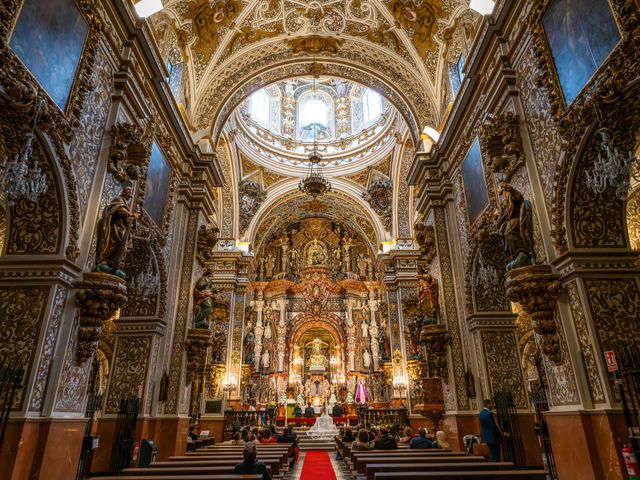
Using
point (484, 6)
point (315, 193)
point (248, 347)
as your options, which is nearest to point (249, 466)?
point (484, 6)

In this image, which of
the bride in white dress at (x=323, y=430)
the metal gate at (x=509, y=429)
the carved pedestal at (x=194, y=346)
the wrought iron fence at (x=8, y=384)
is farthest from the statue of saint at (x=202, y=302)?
the bride in white dress at (x=323, y=430)

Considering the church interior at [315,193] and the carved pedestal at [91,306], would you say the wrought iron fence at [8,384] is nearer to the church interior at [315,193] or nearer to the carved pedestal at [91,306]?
the church interior at [315,193]

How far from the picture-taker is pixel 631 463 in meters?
4.14

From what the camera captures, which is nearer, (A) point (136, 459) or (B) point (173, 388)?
(A) point (136, 459)

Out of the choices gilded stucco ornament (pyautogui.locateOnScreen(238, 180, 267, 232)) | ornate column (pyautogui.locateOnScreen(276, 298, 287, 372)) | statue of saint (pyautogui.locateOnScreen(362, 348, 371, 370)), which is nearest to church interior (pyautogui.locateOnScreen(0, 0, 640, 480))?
gilded stucco ornament (pyautogui.locateOnScreen(238, 180, 267, 232))

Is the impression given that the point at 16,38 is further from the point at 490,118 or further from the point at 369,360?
the point at 369,360

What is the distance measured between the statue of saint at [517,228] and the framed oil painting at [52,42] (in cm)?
612

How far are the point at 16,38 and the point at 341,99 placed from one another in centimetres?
1908

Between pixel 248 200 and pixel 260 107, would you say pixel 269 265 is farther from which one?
pixel 260 107

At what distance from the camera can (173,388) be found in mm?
8938

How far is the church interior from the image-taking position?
4.82 m

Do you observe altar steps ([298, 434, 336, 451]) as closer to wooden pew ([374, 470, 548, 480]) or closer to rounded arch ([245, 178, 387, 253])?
rounded arch ([245, 178, 387, 253])

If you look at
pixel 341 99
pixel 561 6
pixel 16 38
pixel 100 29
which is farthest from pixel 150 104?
pixel 341 99

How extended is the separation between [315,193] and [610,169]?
42.9 ft
